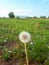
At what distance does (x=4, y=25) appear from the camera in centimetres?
902

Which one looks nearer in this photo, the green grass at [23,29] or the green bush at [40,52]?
the green bush at [40,52]

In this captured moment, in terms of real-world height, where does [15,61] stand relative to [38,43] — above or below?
below

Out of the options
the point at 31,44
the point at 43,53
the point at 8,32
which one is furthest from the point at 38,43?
the point at 8,32

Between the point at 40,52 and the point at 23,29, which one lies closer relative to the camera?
the point at 40,52

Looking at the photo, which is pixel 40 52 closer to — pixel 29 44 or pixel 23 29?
pixel 29 44

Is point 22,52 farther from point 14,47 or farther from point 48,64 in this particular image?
point 48,64

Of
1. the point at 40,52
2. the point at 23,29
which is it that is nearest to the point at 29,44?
the point at 40,52

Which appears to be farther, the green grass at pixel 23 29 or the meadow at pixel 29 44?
the green grass at pixel 23 29

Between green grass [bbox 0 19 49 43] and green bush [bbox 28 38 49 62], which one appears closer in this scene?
green bush [bbox 28 38 49 62]

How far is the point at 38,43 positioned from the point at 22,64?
1.72 feet

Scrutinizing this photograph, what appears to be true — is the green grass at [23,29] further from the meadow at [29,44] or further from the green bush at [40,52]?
the green bush at [40,52]

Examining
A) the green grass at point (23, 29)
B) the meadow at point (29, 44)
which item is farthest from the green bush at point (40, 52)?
the green grass at point (23, 29)

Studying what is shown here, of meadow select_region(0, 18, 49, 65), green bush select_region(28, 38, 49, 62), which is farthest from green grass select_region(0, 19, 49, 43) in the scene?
green bush select_region(28, 38, 49, 62)

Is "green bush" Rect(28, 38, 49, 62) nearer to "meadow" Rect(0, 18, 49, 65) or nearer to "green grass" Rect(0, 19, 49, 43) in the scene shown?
"meadow" Rect(0, 18, 49, 65)
